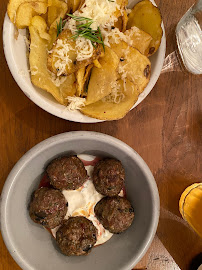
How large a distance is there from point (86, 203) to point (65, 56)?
1.89 feet

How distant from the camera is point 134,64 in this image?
1.07 meters

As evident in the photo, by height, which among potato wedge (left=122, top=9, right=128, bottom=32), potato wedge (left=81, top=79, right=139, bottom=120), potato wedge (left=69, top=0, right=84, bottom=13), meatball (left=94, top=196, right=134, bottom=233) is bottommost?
meatball (left=94, top=196, right=134, bottom=233)

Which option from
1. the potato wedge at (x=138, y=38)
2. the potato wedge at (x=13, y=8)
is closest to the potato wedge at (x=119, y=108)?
the potato wedge at (x=138, y=38)

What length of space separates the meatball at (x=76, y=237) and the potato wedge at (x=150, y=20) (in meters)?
0.68

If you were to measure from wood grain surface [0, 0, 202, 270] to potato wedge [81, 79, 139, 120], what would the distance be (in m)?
0.23

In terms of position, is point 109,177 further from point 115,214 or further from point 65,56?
point 65,56

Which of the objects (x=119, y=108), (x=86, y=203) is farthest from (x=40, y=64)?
(x=86, y=203)

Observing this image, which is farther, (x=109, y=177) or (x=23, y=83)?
(x=109, y=177)

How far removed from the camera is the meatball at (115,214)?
1152mm

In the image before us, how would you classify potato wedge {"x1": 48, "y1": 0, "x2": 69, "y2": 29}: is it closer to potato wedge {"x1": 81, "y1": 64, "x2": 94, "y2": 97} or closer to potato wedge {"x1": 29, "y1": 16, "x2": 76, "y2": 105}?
potato wedge {"x1": 29, "y1": 16, "x2": 76, "y2": 105}

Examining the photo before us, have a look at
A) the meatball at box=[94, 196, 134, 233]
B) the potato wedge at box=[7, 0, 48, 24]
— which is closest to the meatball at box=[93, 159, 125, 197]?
the meatball at box=[94, 196, 134, 233]

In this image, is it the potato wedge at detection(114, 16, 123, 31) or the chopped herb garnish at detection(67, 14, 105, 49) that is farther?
the potato wedge at detection(114, 16, 123, 31)

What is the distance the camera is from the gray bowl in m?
1.06

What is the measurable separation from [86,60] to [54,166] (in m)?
0.41
